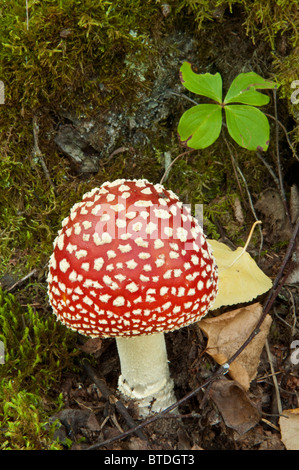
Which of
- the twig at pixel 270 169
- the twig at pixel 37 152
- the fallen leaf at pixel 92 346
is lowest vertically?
the fallen leaf at pixel 92 346

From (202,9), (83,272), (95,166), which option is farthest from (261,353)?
(202,9)

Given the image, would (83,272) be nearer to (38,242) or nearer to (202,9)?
(38,242)

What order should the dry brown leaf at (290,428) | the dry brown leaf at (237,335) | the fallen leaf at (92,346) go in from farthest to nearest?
the fallen leaf at (92,346) → the dry brown leaf at (237,335) → the dry brown leaf at (290,428)

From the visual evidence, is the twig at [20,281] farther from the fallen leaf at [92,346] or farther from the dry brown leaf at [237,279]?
the dry brown leaf at [237,279]

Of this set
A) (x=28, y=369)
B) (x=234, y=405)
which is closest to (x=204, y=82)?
(x=234, y=405)

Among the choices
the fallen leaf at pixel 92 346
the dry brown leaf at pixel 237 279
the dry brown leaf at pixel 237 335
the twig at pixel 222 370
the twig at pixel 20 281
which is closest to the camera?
the twig at pixel 222 370
